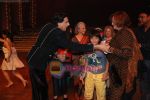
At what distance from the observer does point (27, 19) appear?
17094 millimetres

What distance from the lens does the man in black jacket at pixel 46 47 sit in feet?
15.9

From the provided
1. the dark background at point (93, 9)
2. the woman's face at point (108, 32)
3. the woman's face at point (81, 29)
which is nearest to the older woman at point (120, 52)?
the woman's face at point (108, 32)

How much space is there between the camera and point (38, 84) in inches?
198

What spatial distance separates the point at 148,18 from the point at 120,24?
1.53 meters

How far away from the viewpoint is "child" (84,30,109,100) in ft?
18.5

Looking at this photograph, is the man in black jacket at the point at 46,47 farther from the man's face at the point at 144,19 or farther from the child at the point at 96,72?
the man's face at the point at 144,19

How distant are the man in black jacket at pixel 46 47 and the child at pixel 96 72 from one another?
592 millimetres

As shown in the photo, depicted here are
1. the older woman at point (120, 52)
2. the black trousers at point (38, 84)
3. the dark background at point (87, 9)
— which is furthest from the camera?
the dark background at point (87, 9)

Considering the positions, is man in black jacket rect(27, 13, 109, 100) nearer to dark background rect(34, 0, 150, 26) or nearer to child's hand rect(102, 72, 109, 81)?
child's hand rect(102, 72, 109, 81)

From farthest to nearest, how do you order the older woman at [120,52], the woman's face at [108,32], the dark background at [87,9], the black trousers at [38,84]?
the dark background at [87,9], the woman's face at [108,32], the black trousers at [38,84], the older woman at [120,52]

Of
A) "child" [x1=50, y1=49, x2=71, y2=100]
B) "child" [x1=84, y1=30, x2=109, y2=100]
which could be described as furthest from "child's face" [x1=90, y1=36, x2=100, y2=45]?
"child" [x1=50, y1=49, x2=71, y2=100]

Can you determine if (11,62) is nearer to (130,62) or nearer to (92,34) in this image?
(92,34)

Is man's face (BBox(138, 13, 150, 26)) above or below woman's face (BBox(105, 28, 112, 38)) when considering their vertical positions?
above

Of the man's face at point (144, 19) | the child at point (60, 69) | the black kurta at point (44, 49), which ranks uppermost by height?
the man's face at point (144, 19)
